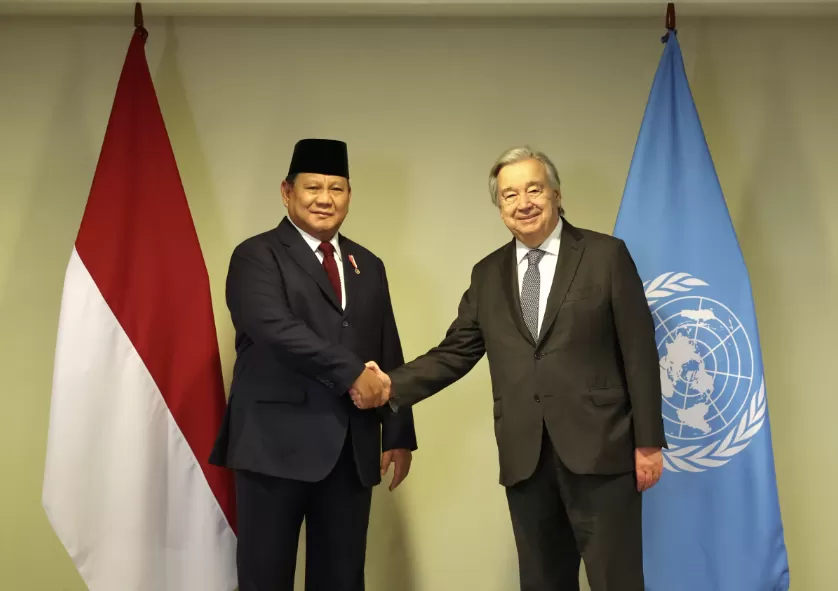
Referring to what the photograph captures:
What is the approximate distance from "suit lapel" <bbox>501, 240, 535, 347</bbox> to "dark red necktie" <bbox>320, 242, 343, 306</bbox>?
1.49 feet

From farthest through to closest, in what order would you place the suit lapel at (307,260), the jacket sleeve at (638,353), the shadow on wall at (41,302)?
the shadow on wall at (41,302) < the suit lapel at (307,260) < the jacket sleeve at (638,353)

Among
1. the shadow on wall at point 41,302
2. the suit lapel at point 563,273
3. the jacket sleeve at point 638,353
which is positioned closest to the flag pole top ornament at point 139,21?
the shadow on wall at point 41,302

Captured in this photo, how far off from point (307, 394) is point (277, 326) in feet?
0.66

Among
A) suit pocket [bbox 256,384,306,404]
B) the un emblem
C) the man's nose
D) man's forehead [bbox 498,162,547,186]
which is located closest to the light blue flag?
the un emblem

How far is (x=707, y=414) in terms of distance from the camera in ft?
8.13

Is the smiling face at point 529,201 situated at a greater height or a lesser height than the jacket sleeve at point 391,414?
greater

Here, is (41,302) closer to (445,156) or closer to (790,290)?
(445,156)

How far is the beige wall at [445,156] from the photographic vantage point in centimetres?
288

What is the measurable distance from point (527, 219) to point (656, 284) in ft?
2.04

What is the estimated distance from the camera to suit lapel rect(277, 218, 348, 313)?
7.29 feet

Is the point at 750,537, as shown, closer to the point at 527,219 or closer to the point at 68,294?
the point at 527,219

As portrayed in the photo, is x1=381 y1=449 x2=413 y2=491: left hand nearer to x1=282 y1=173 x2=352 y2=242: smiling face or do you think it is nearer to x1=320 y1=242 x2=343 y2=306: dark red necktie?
x1=320 y1=242 x2=343 y2=306: dark red necktie

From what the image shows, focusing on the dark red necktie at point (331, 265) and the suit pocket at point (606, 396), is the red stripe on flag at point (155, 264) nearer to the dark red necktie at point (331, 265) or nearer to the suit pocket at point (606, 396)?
the dark red necktie at point (331, 265)

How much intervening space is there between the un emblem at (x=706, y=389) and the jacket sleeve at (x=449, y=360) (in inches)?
24.0
